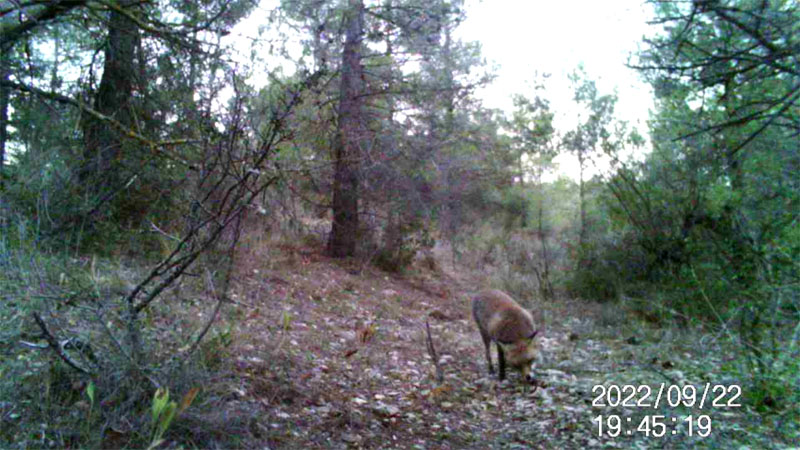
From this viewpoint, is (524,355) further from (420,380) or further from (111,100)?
(111,100)

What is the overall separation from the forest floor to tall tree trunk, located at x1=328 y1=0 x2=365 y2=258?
2692mm

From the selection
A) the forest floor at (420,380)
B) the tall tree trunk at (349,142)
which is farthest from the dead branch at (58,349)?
the tall tree trunk at (349,142)

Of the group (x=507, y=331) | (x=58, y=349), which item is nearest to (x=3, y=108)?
(x=58, y=349)

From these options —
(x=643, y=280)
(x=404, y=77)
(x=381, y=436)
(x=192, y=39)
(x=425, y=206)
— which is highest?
(x=404, y=77)

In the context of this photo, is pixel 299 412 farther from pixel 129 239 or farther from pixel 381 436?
pixel 129 239

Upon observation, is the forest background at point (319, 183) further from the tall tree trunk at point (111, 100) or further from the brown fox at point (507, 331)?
the brown fox at point (507, 331)

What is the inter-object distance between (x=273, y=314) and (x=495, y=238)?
13162mm

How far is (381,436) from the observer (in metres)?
5.87

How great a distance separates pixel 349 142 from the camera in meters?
13.3

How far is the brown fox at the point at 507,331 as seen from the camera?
27.0 ft

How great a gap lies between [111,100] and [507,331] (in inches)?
271

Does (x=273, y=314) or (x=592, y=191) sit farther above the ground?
(x=592, y=191)

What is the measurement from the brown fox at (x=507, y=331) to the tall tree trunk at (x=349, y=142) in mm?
4530

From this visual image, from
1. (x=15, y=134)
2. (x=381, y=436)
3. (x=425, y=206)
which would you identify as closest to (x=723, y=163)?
(x=425, y=206)
